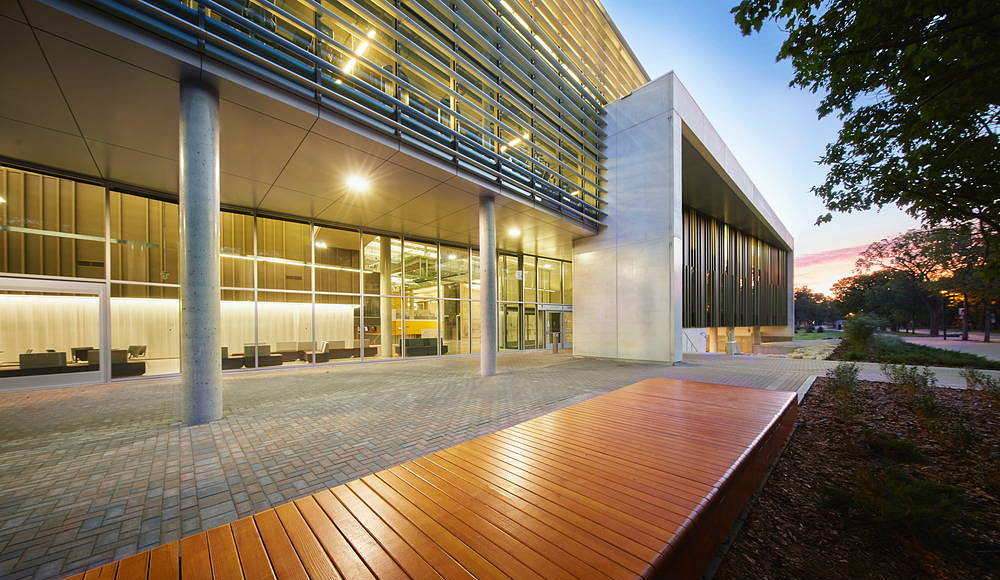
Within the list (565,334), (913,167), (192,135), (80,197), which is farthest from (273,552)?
(565,334)

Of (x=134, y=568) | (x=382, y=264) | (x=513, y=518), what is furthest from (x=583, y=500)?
(x=382, y=264)

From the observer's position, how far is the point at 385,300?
46.4 ft

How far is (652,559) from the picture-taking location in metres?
1.77

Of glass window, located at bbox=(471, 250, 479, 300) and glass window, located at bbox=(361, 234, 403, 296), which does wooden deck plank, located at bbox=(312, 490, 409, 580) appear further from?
glass window, located at bbox=(471, 250, 479, 300)

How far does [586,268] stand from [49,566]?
14.8 m

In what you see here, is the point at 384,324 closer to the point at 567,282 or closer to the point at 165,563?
the point at 567,282

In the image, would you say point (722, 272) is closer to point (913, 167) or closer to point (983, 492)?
point (913, 167)

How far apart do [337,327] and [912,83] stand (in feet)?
48.6

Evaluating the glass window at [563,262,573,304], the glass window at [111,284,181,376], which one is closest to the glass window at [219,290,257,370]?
the glass window at [111,284,181,376]

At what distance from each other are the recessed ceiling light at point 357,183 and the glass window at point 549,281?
1165 centimetres

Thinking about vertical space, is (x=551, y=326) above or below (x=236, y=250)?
below

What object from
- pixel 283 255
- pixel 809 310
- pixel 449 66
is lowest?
pixel 809 310

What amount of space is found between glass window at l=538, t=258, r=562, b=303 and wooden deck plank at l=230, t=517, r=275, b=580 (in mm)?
17587

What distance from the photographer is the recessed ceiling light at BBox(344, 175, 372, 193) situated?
9096 millimetres
